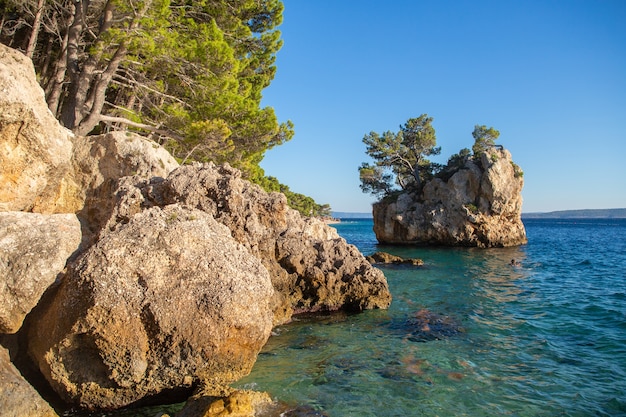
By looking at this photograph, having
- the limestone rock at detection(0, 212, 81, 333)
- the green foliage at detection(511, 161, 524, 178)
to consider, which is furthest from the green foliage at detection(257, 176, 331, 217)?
the limestone rock at detection(0, 212, 81, 333)

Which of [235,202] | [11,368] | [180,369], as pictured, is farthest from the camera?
[235,202]

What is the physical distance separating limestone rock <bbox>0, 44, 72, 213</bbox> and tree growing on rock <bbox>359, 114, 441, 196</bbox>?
38.8m

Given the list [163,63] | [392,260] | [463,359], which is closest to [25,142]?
[163,63]

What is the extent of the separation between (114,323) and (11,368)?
1.61m

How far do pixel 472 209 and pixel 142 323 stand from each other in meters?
36.2

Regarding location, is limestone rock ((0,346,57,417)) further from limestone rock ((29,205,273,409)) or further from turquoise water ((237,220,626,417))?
turquoise water ((237,220,626,417))

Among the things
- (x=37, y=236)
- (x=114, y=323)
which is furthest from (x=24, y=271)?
(x=114, y=323)

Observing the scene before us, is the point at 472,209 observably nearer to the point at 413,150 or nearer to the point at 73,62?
the point at 413,150

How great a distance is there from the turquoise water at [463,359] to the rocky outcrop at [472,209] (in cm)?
2241

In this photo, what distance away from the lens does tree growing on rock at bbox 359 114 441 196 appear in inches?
1773

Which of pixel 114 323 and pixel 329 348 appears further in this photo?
pixel 329 348

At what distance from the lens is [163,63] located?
1595 centimetres

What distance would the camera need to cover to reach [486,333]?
10.6 metres

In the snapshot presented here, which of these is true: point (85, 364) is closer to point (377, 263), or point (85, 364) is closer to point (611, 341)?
point (611, 341)
